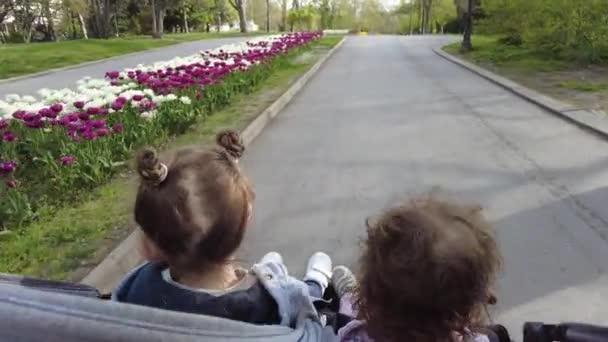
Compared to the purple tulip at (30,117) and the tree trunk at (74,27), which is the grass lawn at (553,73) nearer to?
the purple tulip at (30,117)

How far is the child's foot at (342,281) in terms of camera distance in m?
2.46

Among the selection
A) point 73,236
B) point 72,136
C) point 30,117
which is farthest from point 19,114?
point 73,236

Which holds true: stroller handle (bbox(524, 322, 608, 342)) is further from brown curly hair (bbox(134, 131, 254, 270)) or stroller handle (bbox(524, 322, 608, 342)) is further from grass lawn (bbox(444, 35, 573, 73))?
grass lawn (bbox(444, 35, 573, 73))

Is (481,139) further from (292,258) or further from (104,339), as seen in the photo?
(104,339)

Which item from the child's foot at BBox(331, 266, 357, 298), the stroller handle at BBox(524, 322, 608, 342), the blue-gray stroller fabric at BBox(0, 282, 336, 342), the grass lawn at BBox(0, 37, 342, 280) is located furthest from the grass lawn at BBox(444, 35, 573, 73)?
the blue-gray stroller fabric at BBox(0, 282, 336, 342)

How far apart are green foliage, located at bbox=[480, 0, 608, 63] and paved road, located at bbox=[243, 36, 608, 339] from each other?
19.7ft

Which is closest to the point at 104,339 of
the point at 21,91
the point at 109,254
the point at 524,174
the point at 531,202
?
the point at 109,254

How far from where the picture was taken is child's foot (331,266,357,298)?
8.06 feet

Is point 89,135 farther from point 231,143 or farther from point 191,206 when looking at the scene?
point 191,206

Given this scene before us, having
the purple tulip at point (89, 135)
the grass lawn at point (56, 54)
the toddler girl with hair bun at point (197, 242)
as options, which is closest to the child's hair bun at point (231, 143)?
the toddler girl with hair bun at point (197, 242)

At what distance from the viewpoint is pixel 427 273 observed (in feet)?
4.65

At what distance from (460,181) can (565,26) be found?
479 inches

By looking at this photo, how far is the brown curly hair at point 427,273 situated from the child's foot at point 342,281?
0.89 metres

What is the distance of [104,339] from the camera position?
1.11 m
